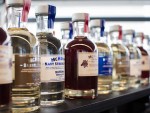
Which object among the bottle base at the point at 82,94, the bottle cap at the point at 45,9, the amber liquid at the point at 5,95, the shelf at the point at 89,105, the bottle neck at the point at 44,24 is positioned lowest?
the shelf at the point at 89,105

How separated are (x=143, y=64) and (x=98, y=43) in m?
0.36

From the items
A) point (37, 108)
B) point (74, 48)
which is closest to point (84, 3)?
point (74, 48)

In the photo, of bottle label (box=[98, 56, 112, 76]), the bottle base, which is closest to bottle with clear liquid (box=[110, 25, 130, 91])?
bottle label (box=[98, 56, 112, 76])

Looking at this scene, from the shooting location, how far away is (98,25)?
0.88m

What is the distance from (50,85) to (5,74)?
15 centimetres

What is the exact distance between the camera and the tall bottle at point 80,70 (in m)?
0.71

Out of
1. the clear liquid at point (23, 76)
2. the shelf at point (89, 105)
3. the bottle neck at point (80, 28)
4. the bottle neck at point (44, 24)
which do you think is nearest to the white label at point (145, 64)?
the shelf at point (89, 105)

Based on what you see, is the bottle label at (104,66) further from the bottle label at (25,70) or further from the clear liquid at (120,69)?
the bottle label at (25,70)

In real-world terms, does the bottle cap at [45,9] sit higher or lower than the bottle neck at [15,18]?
higher

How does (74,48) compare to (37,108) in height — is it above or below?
above

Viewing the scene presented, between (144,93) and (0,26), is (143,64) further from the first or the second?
(0,26)

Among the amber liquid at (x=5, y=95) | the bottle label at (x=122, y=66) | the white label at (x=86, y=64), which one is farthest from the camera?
the bottle label at (x=122, y=66)

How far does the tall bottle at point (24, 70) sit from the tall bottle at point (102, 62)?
0.98 feet

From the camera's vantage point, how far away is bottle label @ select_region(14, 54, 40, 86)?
0.54 metres
